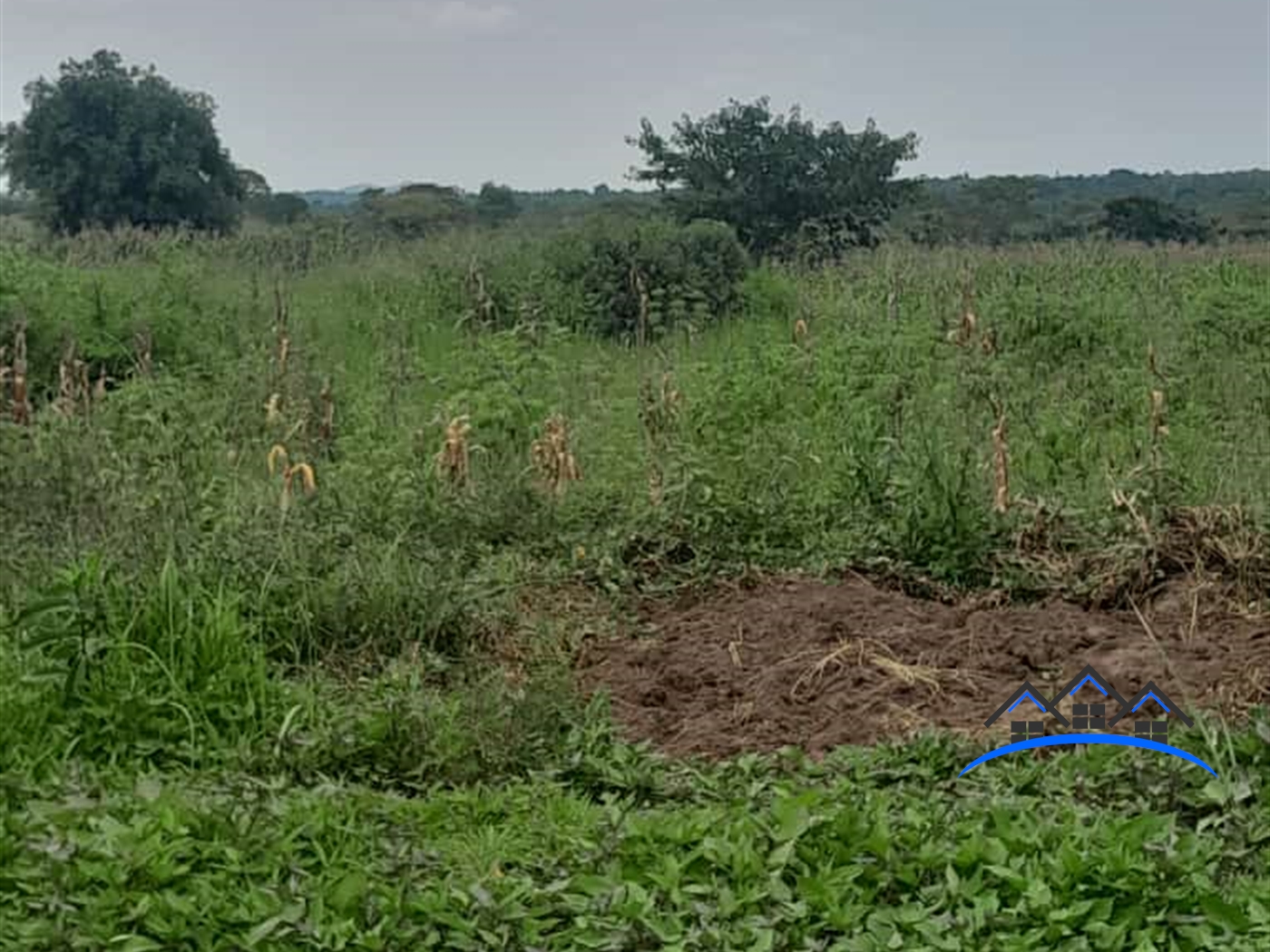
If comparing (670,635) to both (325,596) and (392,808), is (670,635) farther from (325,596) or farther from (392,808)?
(392,808)

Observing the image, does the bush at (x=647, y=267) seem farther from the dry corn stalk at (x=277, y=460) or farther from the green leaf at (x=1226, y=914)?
the green leaf at (x=1226, y=914)

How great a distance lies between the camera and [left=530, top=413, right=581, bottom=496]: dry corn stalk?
15.4ft

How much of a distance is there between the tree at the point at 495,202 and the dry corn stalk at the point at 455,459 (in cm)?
1292

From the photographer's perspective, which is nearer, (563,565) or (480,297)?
(563,565)

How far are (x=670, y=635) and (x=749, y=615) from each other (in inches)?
9.1

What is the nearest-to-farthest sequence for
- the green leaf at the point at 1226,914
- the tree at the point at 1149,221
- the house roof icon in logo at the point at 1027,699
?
the green leaf at the point at 1226,914
the house roof icon in logo at the point at 1027,699
the tree at the point at 1149,221

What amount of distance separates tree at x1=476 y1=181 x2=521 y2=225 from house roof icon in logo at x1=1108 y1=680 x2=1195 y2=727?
48.4 feet

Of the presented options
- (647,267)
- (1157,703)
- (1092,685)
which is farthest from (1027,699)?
(647,267)

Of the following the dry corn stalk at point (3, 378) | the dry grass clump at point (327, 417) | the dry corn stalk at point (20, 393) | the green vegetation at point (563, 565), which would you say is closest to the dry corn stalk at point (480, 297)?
the green vegetation at point (563, 565)

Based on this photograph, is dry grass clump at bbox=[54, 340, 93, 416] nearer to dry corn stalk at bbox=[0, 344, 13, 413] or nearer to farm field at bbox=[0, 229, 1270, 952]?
farm field at bbox=[0, 229, 1270, 952]

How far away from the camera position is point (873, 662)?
353 centimetres

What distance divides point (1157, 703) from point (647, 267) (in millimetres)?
6453

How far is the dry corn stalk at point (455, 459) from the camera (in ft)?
15.2

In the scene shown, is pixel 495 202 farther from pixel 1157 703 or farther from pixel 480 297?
pixel 1157 703
